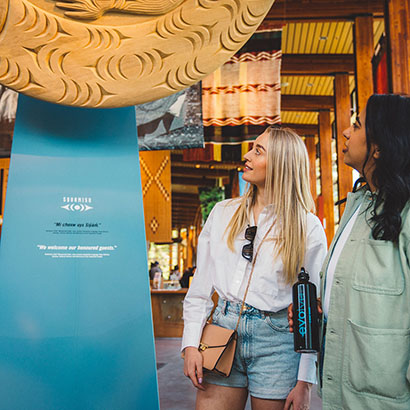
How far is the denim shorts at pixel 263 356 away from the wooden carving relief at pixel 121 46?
87 centimetres

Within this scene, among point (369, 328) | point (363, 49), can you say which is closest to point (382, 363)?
point (369, 328)

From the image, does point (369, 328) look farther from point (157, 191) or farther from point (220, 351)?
point (157, 191)

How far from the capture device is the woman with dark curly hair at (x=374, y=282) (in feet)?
3.50

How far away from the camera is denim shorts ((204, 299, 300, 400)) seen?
1.40 metres

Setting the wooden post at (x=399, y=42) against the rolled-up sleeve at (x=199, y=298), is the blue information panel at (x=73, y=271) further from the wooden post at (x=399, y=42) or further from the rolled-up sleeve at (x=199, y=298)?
the wooden post at (x=399, y=42)

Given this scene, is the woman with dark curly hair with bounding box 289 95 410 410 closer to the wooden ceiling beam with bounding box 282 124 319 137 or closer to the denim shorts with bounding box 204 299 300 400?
the denim shorts with bounding box 204 299 300 400

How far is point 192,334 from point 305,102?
1237 cm

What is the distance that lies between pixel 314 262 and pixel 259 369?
384mm

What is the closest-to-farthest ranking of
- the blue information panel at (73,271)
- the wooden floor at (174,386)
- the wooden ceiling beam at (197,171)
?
1. the blue information panel at (73,271)
2. the wooden floor at (174,386)
3. the wooden ceiling beam at (197,171)

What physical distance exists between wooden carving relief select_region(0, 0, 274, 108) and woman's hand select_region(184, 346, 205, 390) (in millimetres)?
918

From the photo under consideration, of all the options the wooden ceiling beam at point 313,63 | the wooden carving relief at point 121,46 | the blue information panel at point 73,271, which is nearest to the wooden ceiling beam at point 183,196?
the wooden ceiling beam at point 313,63

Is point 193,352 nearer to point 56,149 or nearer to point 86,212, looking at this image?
point 86,212

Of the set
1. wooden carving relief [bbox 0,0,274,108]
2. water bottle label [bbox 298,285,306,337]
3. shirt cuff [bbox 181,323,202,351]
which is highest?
wooden carving relief [bbox 0,0,274,108]

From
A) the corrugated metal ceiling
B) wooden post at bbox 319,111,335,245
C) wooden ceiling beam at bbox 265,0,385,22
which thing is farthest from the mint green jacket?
wooden post at bbox 319,111,335,245
